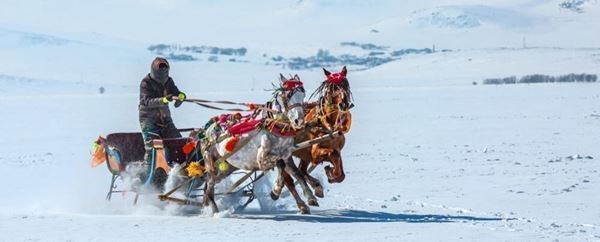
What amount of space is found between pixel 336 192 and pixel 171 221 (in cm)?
367

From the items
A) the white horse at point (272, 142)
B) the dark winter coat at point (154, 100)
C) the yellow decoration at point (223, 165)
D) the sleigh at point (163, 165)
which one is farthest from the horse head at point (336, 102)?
the dark winter coat at point (154, 100)

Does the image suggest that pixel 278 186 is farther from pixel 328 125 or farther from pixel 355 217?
pixel 328 125

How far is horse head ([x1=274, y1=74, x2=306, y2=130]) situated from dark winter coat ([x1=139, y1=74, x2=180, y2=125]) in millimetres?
1659

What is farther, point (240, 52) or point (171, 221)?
point (240, 52)

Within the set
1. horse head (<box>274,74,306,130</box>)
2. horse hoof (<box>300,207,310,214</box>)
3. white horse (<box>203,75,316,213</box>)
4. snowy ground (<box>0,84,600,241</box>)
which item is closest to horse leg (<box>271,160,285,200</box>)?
white horse (<box>203,75,316,213</box>)

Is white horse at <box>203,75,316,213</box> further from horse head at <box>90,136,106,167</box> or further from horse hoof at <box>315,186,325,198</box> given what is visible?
horse head at <box>90,136,106,167</box>

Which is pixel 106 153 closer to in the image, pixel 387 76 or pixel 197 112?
pixel 197 112

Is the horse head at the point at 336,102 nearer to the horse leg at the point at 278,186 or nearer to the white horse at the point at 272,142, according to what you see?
the white horse at the point at 272,142

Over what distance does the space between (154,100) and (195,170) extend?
85cm

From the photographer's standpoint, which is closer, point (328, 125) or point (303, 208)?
point (328, 125)

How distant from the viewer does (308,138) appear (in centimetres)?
1088

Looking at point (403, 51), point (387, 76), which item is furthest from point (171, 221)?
point (403, 51)

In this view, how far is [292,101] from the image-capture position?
10.0 metres

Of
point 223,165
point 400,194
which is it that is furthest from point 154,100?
point 400,194
